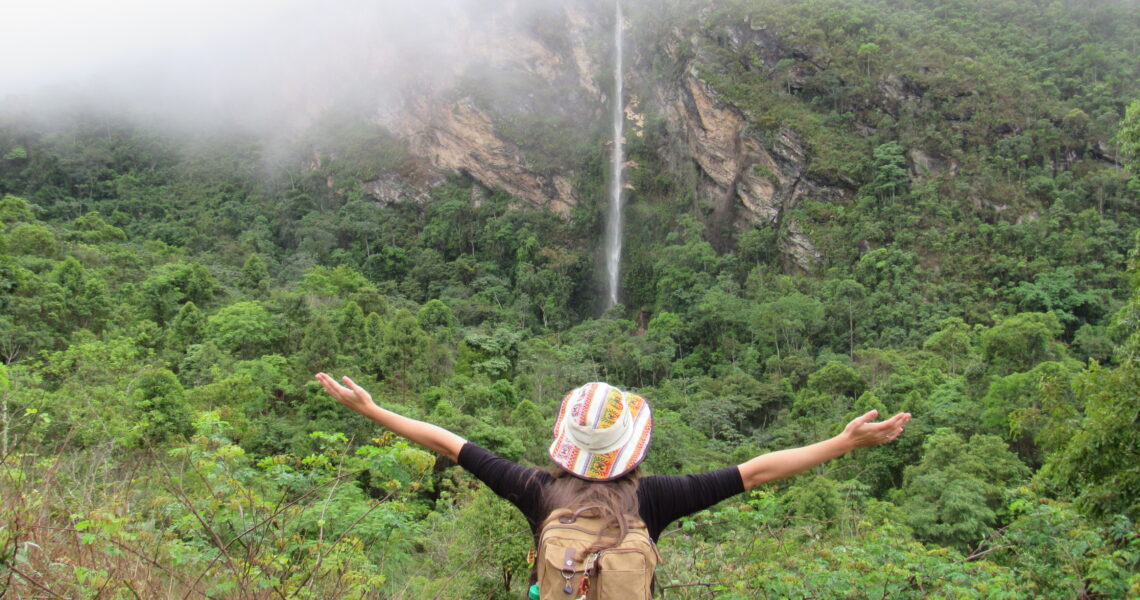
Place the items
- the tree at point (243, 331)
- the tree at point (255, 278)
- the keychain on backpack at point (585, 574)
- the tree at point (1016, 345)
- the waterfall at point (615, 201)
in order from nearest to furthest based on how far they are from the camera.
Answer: the keychain on backpack at point (585, 574), the tree at point (243, 331), the tree at point (1016, 345), the tree at point (255, 278), the waterfall at point (615, 201)

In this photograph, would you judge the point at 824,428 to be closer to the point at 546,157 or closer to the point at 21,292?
the point at 21,292

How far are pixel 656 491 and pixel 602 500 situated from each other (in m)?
0.17

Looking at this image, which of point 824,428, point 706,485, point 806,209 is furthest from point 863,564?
point 806,209

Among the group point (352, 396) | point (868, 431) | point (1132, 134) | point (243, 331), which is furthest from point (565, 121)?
point (868, 431)

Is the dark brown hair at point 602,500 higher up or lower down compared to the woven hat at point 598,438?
lower down

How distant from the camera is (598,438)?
4.93 feet

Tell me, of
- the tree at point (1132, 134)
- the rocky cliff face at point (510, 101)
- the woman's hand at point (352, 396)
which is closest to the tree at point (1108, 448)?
the tree at point (1132, 134)

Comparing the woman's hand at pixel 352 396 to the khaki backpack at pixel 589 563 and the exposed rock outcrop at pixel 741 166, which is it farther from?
the exposed rock outcrop at pixel 741 166

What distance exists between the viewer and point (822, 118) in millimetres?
34781

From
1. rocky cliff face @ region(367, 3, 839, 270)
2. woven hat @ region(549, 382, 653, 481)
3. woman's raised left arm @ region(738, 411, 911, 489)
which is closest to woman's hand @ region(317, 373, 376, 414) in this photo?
woven hat @ region(549, 382, 653, 481)

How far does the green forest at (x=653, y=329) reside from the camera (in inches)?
127

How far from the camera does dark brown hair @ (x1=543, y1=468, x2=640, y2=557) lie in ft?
4.66

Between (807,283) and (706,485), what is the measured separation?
100.0 feet

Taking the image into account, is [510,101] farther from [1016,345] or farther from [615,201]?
[1016,345]
